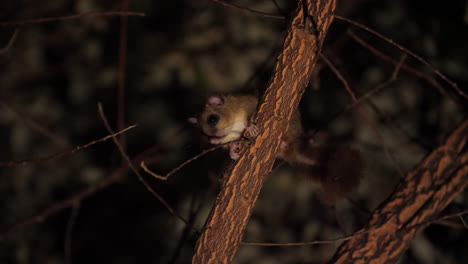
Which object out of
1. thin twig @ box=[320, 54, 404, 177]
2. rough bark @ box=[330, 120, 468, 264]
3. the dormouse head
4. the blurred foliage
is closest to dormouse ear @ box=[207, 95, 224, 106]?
the dormouse head

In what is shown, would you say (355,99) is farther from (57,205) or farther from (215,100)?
(57,205)

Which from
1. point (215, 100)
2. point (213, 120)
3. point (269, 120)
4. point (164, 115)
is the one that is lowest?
point (164, 115)

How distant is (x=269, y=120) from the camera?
61.2 inches

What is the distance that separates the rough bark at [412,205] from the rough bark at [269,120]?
0.65 m

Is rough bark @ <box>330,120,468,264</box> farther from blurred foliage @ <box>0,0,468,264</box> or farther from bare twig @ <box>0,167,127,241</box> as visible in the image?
blurred foliage @ <box>0,0,468,264</box>

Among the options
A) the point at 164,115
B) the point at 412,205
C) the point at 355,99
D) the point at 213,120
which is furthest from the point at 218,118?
the point at 164,115

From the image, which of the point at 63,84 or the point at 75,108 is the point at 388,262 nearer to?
the point at 75,108

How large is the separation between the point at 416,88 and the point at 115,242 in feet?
11.6

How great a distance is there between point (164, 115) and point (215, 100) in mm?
2283

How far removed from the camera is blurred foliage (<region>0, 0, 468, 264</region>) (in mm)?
3832

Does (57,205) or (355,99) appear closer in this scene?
A: (355,99)

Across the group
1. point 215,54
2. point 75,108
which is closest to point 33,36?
point 75,108

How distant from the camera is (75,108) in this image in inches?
186

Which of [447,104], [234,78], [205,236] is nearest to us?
[205,236]
